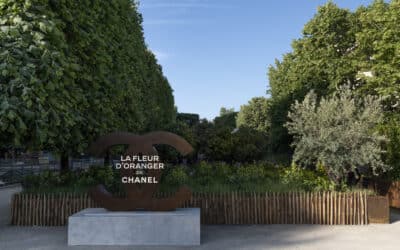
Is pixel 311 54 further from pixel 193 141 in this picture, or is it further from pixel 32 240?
pixel 32 240

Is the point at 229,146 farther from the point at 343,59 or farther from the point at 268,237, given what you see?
the point at 268,237

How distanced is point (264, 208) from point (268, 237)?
7.54ft

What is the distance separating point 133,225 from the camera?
11016 millimetres

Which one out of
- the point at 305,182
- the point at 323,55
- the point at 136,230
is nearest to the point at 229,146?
the point at 323,55

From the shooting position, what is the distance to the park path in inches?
427

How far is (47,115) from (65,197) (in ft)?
10.4

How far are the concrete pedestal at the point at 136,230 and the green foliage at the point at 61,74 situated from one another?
303 centimetres

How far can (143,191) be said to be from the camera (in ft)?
38.2

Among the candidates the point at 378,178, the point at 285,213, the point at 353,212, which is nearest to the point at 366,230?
the point at 353,212

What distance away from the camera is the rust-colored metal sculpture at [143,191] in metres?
11.5

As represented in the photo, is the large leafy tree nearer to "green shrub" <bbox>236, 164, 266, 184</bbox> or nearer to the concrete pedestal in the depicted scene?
"green shrub" <bbox>236, 164, 266, 184</bbox>

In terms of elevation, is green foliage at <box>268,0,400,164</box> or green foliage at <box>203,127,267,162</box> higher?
green foliage at <box>268,0,400,164</box>

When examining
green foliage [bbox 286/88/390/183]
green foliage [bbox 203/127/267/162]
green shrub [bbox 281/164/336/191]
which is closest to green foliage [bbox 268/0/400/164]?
green foliage [bbox 203/127/267/162]

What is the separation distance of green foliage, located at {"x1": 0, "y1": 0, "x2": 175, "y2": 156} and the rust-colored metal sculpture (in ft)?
7.89
